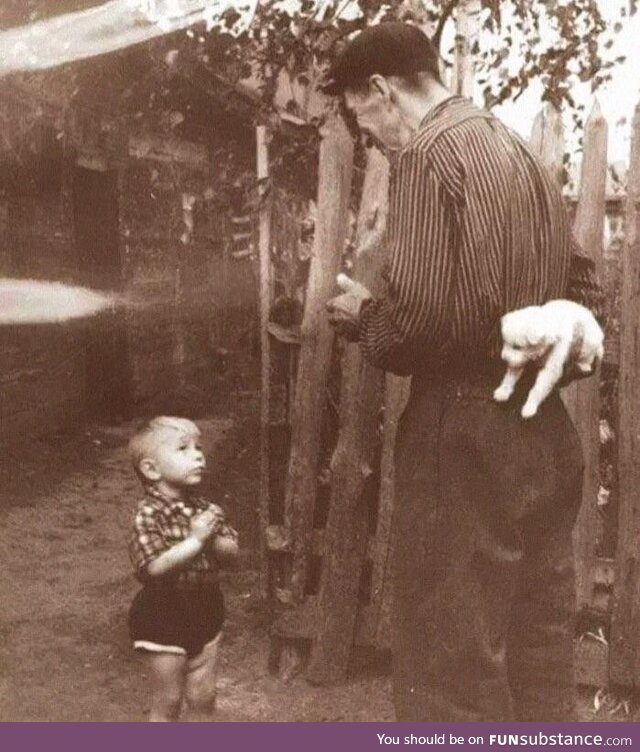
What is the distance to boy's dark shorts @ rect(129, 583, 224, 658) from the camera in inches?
97.4

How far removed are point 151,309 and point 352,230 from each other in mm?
2112

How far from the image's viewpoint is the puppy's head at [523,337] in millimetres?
1887

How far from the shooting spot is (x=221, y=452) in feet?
15.5

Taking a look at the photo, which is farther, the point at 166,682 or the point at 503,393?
the point at 166,682

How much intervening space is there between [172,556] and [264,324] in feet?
3.41

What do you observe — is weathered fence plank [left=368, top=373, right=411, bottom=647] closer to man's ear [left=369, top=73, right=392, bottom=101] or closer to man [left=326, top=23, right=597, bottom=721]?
man [left=326, top=23, right=597, bottom=721]

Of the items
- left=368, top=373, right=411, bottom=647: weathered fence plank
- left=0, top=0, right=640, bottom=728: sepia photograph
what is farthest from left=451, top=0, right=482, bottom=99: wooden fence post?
left=368, top=373, right=411, bottom=647: weathered fence plank

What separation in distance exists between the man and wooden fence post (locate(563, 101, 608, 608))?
91 cm

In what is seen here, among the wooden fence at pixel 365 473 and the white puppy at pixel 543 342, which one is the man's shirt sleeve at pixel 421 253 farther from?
the wooden fence at pixel 365 473

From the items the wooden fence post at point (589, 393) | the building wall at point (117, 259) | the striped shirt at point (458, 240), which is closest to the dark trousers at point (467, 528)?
the striped shirt at point (458, 240)

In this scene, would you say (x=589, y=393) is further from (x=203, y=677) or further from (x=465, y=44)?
(x=465, y=44)

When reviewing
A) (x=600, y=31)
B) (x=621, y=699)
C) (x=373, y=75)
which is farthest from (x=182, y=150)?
(x=621, y=699)

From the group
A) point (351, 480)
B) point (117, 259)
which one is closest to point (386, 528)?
point (351, 480)

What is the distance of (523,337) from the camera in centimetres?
189
